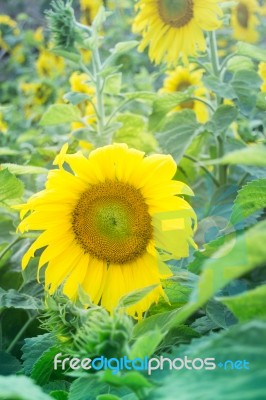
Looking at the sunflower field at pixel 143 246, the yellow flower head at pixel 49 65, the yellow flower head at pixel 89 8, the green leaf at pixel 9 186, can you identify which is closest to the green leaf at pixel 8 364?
the sunflower field at pixel 143 246

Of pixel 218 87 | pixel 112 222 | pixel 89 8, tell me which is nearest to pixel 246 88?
pixel 218 87

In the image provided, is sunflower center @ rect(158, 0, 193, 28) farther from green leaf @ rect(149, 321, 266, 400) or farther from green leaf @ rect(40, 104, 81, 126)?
green leaf @ rect(149, 321, 266, 400)

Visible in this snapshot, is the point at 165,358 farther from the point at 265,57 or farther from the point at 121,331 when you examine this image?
the point at 265,57

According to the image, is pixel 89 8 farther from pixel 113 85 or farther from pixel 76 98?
pixel 76 98

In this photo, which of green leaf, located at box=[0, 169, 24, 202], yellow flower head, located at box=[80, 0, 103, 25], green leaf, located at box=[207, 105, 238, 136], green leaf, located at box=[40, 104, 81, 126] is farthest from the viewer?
yellow flower head, located at box=[80, 0, 103, 25]

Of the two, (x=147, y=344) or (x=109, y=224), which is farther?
(x=109, y=224)

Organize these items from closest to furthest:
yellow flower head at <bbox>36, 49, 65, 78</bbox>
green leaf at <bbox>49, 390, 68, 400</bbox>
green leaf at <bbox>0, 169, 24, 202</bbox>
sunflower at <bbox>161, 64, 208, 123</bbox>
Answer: green leaf at <bbox>49, 390, 68, 400</bbox> → green leaf at <bbox>0, 169, 24, 202</bbox> → sunflower at <bbox>161, 64, 208, 123</bbox> → yellow flower head at <bbox>36, 49, 65, 78</bbox>

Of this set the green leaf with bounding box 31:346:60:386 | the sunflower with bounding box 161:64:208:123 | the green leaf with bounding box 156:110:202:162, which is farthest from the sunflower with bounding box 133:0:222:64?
the green leaf with bounding box 31:346:60:386
